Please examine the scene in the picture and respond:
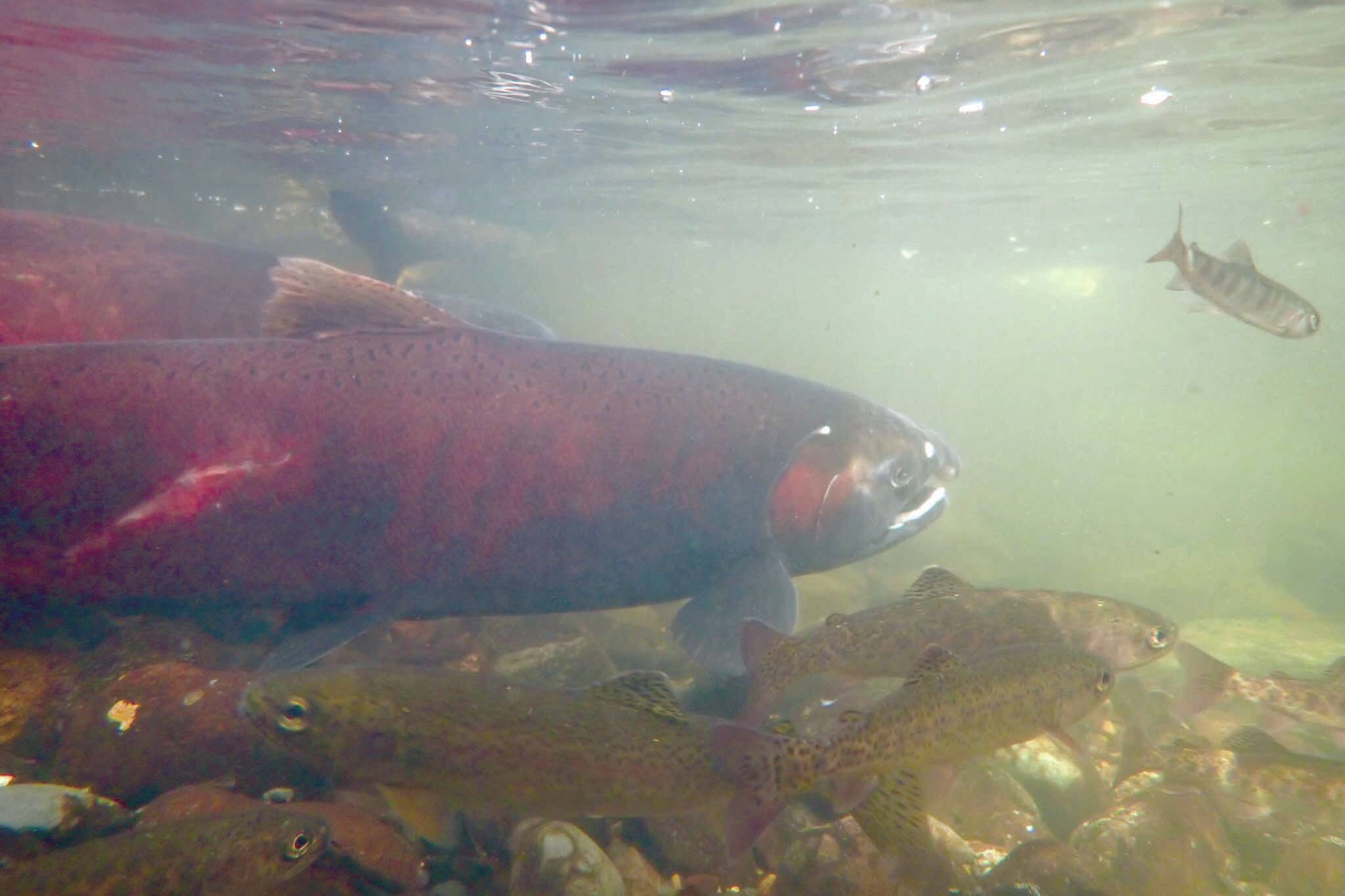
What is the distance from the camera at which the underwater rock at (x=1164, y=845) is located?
3.62 meters

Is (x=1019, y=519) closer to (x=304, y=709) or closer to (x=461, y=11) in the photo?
(x=461, y=11)

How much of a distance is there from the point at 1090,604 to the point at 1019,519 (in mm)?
22052

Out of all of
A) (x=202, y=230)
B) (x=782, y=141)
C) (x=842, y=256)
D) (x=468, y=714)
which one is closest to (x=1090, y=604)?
(x=468, y=714)

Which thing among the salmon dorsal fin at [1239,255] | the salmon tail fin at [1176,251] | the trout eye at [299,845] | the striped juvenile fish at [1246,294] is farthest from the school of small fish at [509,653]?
the salmon dorsal fin at [1239,255]

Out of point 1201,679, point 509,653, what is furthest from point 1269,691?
point 509,653

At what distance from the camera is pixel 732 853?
7.75ft

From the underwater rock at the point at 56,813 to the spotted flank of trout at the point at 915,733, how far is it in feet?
7.99

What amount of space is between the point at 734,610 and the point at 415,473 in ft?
6.45

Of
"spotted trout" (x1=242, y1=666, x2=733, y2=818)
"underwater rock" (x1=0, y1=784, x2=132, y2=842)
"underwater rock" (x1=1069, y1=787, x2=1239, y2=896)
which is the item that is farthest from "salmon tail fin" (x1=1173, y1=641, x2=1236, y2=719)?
"underwater rock" (x1=0, y1=784, x2=132, y2=842)

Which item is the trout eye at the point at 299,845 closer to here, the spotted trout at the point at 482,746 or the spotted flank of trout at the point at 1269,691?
the spotted trout at the point at 482,746

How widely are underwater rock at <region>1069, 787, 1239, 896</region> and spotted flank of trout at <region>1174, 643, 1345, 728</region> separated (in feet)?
2.77

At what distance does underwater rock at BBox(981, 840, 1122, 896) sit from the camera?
10.1 ft

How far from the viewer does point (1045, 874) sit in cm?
316

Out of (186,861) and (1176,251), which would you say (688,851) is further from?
(1176,251)
